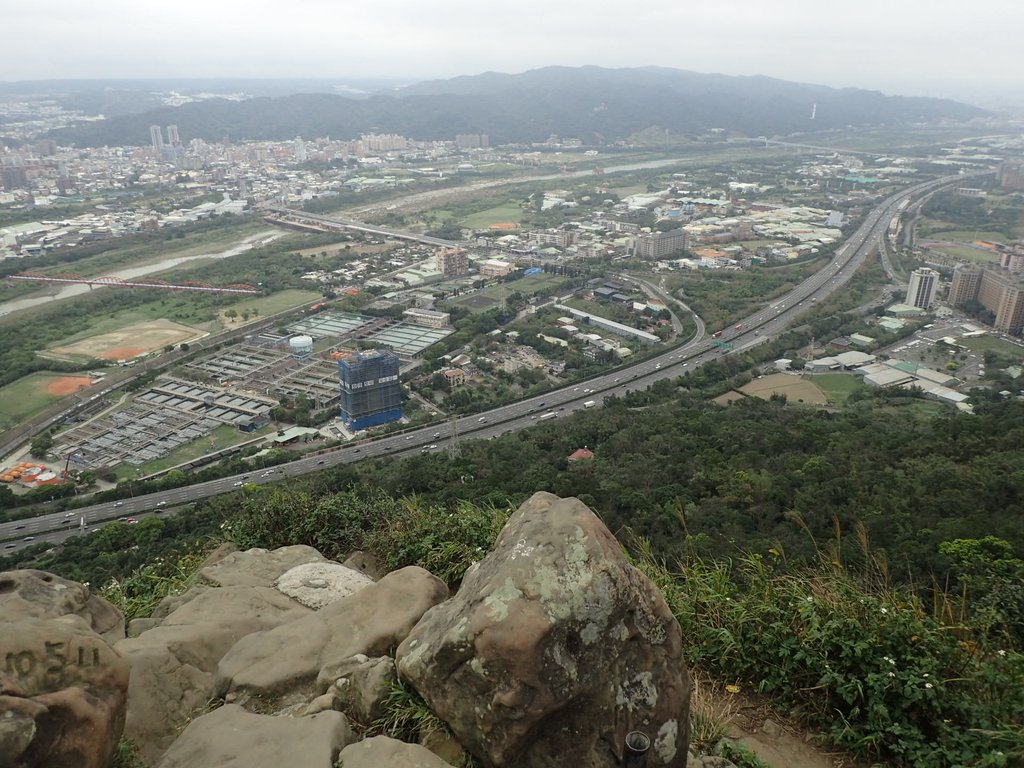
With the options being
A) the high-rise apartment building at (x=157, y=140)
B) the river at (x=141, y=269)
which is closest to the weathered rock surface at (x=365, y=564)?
the river at (x=141, y=269)

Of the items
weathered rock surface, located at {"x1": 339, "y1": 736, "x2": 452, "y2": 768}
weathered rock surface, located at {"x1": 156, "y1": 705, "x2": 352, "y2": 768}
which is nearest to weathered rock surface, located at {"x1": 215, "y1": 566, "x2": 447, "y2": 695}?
weathered rock surface, located at {"x1": 156, "y1": 705, "x2": 352, "y2": 768}

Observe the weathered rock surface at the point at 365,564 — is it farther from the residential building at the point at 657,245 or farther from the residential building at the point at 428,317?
the residential building at the point at 657,245

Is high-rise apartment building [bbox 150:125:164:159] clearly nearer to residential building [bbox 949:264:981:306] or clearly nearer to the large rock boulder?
residential building [bbox 949:264:981:306]

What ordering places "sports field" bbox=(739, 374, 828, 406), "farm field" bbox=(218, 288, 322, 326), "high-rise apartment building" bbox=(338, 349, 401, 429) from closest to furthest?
"high-rise apartment building" bbox=(338, 349, 401, 429)
"sports field" bbox=(739, 374, 828, 406)
"farm field" bbox=(218, 288, 322, 326)

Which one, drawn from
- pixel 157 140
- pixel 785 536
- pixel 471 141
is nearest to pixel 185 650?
pixel 785 536

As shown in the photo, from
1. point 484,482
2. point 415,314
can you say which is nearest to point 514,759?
point 484,482

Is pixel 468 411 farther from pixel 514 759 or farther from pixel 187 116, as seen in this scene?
pixel 187 116
